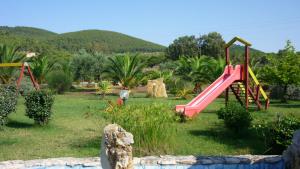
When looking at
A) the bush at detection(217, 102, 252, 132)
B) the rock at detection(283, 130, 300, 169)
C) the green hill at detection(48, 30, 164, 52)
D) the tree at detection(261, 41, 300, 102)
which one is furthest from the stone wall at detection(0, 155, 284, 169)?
the green hill at detection(48, 30, 164, 52)

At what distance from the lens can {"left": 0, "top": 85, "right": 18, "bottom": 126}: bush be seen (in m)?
9.41

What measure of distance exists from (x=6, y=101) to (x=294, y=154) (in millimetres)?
6793

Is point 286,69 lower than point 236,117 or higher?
higher

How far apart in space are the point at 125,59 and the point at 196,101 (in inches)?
401

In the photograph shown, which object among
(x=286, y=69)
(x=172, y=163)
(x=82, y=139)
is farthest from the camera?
(x=286, y=69)

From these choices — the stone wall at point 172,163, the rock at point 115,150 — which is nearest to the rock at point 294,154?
the stone wall at point 172,163

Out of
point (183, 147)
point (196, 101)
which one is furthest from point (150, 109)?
point (196, 101)

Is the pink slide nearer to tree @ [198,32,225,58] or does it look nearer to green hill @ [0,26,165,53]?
tree @ [198,32,225,58]

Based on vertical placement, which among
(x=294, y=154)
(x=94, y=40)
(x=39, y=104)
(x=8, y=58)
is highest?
(x=94, y=40)

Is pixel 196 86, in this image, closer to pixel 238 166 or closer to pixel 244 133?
pixel 244 133

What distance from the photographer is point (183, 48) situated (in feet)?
192

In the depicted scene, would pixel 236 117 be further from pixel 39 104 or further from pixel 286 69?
pixel 286 69

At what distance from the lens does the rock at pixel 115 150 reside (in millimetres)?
3457

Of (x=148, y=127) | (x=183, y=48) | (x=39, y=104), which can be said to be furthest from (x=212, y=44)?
(x=148, y=127)
